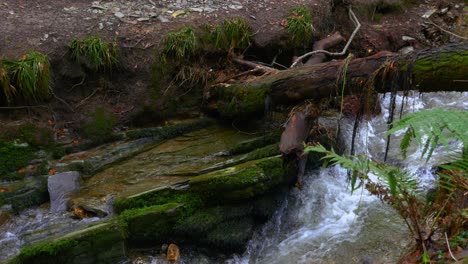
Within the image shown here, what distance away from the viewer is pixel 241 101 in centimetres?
646

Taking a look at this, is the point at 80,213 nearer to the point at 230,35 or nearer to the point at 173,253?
the point at 173,253

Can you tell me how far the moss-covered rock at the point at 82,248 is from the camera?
4.59m

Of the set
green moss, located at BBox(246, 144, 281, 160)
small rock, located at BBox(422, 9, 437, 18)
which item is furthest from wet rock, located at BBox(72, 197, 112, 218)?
small rock, located at BBox(422, 9, 437, 18)

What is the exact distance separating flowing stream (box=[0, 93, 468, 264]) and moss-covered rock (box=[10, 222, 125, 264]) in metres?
0.25

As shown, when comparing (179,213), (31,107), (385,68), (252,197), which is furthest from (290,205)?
(31,107)

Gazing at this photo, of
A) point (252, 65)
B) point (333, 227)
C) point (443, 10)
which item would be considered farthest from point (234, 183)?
point (443, 10)

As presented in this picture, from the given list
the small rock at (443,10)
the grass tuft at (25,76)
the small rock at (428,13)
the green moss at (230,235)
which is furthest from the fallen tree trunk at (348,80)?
the small rock at (443,10)

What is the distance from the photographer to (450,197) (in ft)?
11.9

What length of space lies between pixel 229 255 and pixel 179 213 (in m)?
0.81

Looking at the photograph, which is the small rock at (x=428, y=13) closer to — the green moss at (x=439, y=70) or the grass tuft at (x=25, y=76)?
the green moss at (x=439, y=70)

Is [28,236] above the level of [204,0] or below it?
below

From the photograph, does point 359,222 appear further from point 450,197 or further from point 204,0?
point 204,0

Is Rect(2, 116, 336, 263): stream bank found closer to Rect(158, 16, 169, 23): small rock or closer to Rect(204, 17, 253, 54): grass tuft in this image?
Rect(204, 17, 253, 54): grass tuft

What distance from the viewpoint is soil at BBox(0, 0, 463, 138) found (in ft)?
21.2
